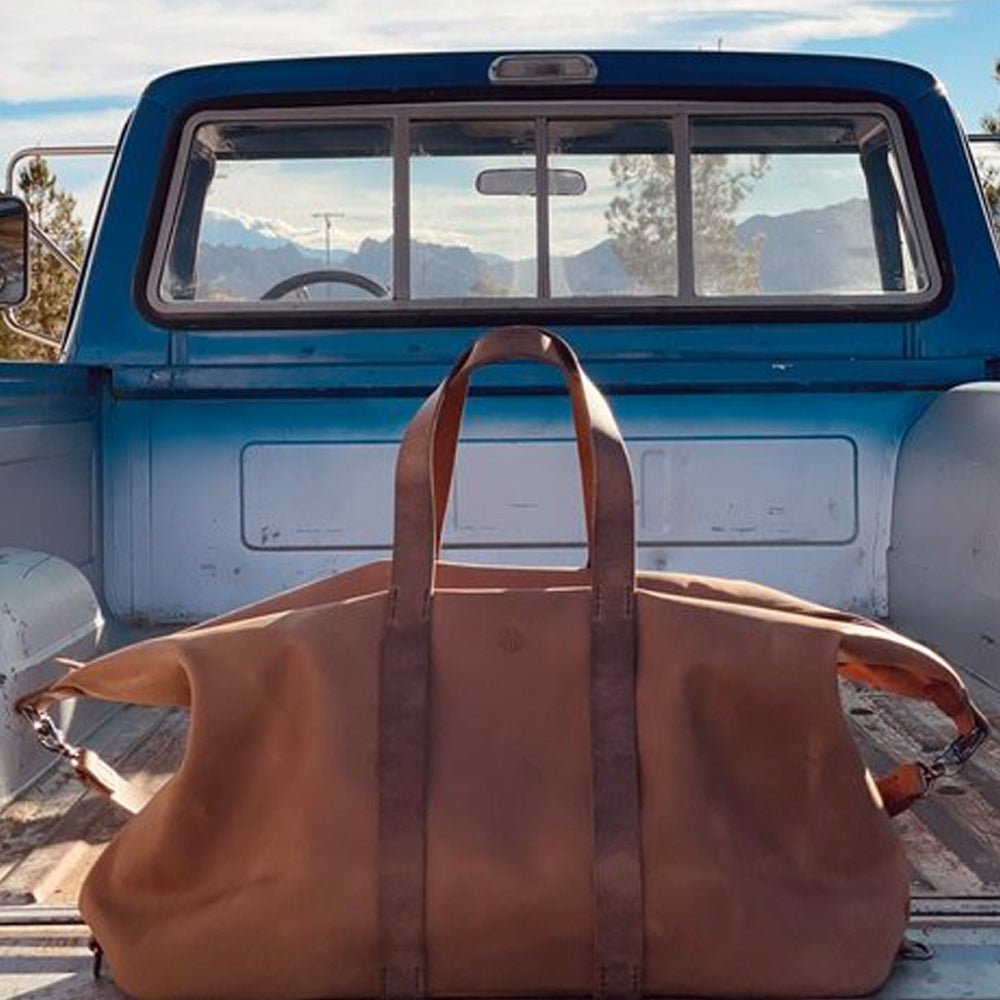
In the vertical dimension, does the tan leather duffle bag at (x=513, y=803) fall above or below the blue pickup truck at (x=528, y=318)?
below

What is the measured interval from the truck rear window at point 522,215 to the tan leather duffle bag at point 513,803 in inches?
68.0

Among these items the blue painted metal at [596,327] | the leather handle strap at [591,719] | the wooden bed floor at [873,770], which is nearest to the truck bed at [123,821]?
the wooden bed floor at [873,770]

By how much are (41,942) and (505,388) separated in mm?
1717

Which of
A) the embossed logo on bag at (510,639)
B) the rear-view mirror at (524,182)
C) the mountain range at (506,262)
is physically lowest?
the embossed logo on bag at (510,639)

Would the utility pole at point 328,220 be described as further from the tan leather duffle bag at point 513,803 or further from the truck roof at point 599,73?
the tan leather duffle bag at point 513,803

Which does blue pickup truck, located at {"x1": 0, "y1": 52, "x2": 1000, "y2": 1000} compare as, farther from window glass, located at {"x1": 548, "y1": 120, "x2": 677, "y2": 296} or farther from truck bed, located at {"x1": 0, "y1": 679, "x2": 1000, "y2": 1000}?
truck bed, located at {"x1": 0, "y1": 679, "x2": 1000, "y2": 1000}

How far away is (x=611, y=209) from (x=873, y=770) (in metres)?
1.34

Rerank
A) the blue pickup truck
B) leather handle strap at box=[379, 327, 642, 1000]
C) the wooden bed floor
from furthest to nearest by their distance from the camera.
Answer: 1. the blue pickup truck
2. the wooden bed floor
3. leather handle strap at box=[379, 327, 642, 1000]

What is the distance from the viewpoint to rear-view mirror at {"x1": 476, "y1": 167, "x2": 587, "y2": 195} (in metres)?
3.35

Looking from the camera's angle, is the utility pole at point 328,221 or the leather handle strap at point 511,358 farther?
the utility pole at point 328,221

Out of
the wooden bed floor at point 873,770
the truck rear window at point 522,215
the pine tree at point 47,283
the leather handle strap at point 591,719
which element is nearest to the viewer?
the leather handle strap at point 591,719

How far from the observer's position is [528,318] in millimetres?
3248

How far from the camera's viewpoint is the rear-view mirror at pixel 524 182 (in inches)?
132

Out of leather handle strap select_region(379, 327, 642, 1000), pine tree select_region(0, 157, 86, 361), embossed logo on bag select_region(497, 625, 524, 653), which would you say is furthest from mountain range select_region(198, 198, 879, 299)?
pine tree select_region(0, 157, 86, 361)
